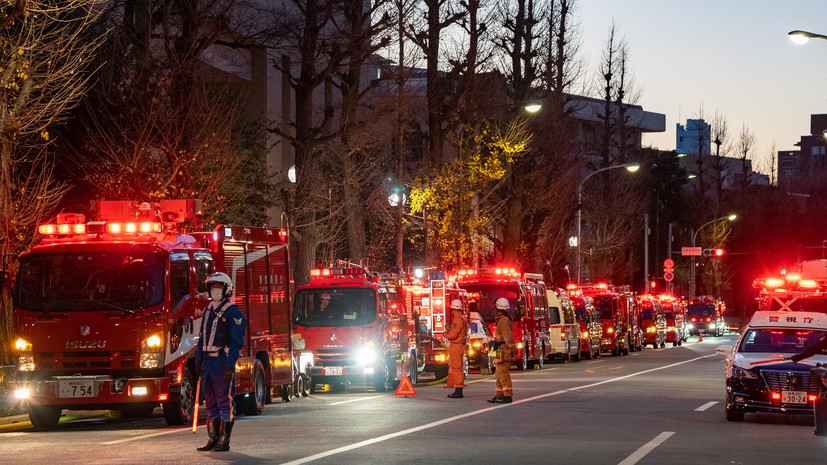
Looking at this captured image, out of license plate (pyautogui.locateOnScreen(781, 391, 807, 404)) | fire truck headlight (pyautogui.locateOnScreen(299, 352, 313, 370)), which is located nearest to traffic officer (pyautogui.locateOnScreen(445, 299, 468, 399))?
fire truck headlight (pyautogui.locateOnScreen(299, 352, 313, 370))

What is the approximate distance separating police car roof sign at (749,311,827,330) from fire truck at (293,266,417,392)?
8.29 meters

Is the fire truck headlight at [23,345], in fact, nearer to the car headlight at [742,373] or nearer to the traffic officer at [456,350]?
the traffic officer at [456,350]

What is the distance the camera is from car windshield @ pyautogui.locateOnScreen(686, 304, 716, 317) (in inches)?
3132

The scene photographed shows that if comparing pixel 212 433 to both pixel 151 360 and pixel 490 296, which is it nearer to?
pixel 151 360

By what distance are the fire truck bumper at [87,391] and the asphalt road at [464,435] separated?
0.43 metres

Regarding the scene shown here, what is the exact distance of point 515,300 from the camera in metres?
37.7

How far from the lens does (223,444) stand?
45.8ft

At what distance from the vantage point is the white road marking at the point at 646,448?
43.1 ft

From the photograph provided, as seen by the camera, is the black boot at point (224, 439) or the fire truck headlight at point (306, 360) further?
the fire truck headlight at point (306, 360)

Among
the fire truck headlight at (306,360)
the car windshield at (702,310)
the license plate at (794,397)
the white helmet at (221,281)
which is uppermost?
the white helmet at (221,281)

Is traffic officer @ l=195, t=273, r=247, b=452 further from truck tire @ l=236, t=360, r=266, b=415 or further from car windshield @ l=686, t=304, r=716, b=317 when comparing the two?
car windshield @ l=686, t=304, r=716, b=317

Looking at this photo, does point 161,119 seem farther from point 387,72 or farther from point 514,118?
point 514,118

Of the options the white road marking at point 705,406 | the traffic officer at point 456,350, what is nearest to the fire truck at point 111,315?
the traffic officer at point 456,350

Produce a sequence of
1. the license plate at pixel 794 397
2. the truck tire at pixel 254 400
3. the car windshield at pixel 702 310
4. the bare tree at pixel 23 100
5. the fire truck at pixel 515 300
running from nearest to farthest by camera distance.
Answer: the license plate at pixel 794 397
the bare tree at pixel 23 100
the truck tire at pixel 254 400
the fire truck at pixel 515 300
the car windshield at pixel 702 310
